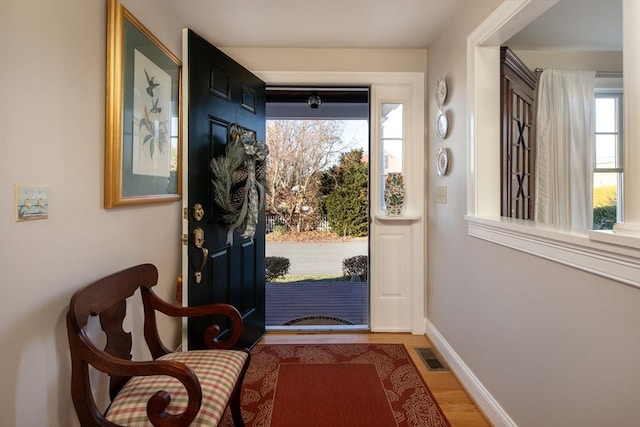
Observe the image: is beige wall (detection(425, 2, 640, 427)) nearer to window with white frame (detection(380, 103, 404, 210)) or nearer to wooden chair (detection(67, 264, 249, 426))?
window with white frame (detection(380, 103, 404, 210))

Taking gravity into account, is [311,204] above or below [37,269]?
above

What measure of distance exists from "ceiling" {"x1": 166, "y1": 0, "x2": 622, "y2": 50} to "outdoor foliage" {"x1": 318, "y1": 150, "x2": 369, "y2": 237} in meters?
2.42

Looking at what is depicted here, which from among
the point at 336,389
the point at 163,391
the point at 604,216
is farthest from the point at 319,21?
the point at 604,216

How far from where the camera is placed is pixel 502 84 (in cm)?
201

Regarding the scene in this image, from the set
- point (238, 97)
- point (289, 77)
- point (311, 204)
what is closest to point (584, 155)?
point (289, 77)

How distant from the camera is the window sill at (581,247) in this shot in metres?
0.95

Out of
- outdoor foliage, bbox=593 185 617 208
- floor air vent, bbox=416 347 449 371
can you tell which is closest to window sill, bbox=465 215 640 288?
floor air vent, bbox=416 347 449 371

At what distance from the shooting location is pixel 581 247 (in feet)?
3.69

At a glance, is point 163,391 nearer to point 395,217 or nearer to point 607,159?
point 395,217

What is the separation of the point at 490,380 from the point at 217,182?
193 centimetres

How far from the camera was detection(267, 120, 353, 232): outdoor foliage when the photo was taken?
501cm

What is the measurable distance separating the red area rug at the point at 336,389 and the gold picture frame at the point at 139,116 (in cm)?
130

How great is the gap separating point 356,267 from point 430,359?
2.61m

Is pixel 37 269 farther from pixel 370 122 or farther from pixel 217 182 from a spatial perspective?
pixel 370 122
